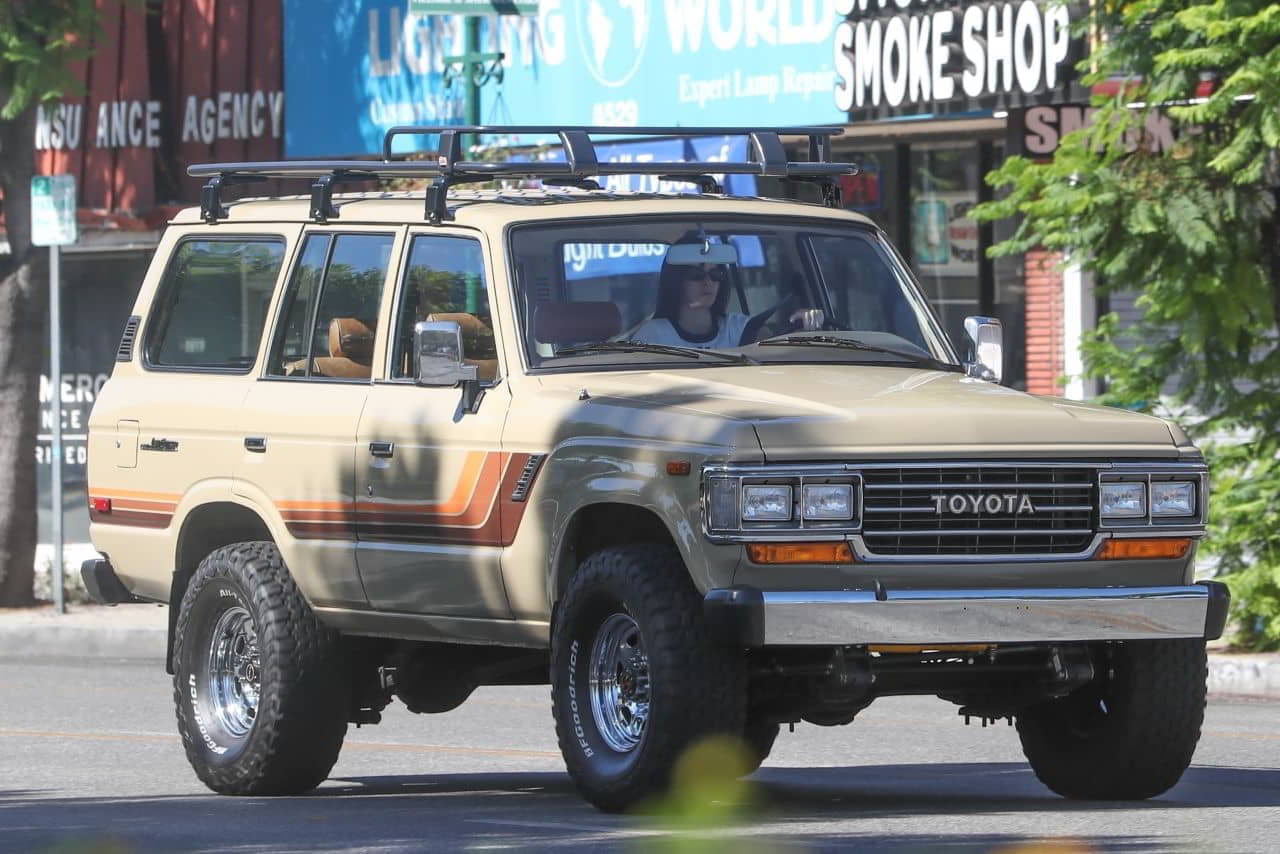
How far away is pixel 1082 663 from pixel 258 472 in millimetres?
3081

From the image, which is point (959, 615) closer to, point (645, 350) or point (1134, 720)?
point (1134, 720)

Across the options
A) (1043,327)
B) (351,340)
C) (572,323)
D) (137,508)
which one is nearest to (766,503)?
(572,323)

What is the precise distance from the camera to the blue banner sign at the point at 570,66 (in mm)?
19844

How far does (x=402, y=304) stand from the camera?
9219 millimetres

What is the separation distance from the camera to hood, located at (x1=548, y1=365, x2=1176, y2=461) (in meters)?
7.65

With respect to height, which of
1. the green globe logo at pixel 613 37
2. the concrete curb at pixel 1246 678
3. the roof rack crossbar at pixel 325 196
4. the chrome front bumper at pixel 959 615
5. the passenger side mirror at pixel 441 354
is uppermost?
the green globe logo at pixel 613 37

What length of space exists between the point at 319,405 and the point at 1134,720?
9.90 feet

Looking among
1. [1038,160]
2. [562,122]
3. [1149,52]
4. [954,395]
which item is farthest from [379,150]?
[954,395]

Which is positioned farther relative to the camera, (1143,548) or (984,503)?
(1143,548)

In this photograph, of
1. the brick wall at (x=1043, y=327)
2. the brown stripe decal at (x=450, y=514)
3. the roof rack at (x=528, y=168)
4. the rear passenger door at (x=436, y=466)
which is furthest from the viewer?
the brick wall at (x=1043, y=327)

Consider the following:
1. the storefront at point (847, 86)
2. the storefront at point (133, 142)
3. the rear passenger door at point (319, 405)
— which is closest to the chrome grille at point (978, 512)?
the rear passenger door at point (319, 405)

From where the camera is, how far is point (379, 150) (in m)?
23.3

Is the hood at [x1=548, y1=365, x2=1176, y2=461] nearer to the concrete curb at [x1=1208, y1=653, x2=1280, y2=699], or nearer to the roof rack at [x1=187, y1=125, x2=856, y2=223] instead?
the roof rack at [x1=187, y1=125, x2=856, y2=223]

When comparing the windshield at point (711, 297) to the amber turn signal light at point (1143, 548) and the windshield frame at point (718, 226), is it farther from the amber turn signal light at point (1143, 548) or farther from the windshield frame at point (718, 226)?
the amber turn signal light at point (1143, 548)
